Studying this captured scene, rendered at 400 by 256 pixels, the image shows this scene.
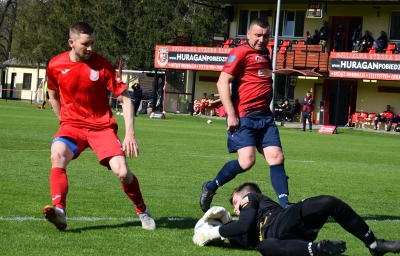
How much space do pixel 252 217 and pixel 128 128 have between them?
1.54m

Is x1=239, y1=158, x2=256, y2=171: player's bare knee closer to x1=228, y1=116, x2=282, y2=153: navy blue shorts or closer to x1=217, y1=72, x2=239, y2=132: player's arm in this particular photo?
x1=228, y1=116, x2=282, y2=153: navy blue shorts

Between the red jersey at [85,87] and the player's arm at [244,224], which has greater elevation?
the red jersey at [85,87]

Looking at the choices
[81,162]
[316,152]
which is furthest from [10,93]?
[81,162]

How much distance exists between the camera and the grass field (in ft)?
20.9

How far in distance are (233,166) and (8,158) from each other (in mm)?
6462

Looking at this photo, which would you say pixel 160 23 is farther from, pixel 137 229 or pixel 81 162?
pixel 137 229

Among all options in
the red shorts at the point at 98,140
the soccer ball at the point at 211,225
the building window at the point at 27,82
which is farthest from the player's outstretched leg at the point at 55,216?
the building window at the point at 27,82

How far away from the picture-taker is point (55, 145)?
7.04m

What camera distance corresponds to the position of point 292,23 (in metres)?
47.4

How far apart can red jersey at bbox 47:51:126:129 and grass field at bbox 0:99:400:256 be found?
3.23 ft

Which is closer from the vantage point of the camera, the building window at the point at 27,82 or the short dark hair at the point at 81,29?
the short dark hair at the point at 81,29

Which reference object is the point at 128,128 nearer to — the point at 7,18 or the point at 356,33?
the point at 356,33

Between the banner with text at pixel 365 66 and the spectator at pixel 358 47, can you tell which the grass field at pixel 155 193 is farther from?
the spectator at pixel 358 47

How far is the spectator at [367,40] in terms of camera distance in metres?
41.0
